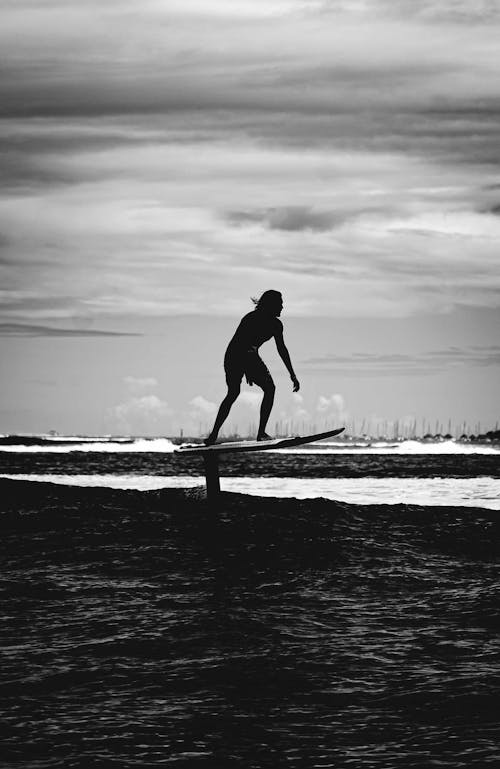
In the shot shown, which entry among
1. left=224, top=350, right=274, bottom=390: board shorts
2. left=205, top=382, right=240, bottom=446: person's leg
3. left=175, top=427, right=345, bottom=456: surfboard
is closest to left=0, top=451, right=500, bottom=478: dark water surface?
left=175, top=427, right=345, bottom=456: surfboard

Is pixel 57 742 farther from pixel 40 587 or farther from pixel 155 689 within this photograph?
pixel 40 587

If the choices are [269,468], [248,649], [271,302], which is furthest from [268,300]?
[269,468]

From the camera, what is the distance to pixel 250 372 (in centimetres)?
1736

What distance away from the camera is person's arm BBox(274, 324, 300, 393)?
1705 centimetres

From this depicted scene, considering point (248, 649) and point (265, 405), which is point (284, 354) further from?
point (248, 649)

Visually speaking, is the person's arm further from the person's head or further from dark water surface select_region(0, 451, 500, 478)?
dark water surface select_region(0, 451, 500, 478)

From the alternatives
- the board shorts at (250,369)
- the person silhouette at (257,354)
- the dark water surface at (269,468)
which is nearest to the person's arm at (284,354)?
the person silhouette at (257,354)

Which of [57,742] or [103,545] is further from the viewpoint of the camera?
[103,545]

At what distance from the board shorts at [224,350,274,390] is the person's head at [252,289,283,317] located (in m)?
0.84

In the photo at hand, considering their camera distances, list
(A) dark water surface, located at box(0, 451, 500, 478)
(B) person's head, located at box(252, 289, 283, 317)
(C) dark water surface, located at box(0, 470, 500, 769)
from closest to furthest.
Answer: (C) dark water surface, located at box(0, 470, 500, 769) → (B) person's head, located at box(252, 289, 283, 317) → (A) dark water surface, located at box(0, 451, 500, 478)

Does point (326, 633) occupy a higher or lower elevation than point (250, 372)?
lower

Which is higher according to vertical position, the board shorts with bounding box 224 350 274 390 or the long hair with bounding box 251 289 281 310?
the long hair with bounding box 251 289 281 310

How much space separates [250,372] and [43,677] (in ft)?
29.8

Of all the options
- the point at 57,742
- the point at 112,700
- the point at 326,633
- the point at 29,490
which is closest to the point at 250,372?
the point at 326,633
